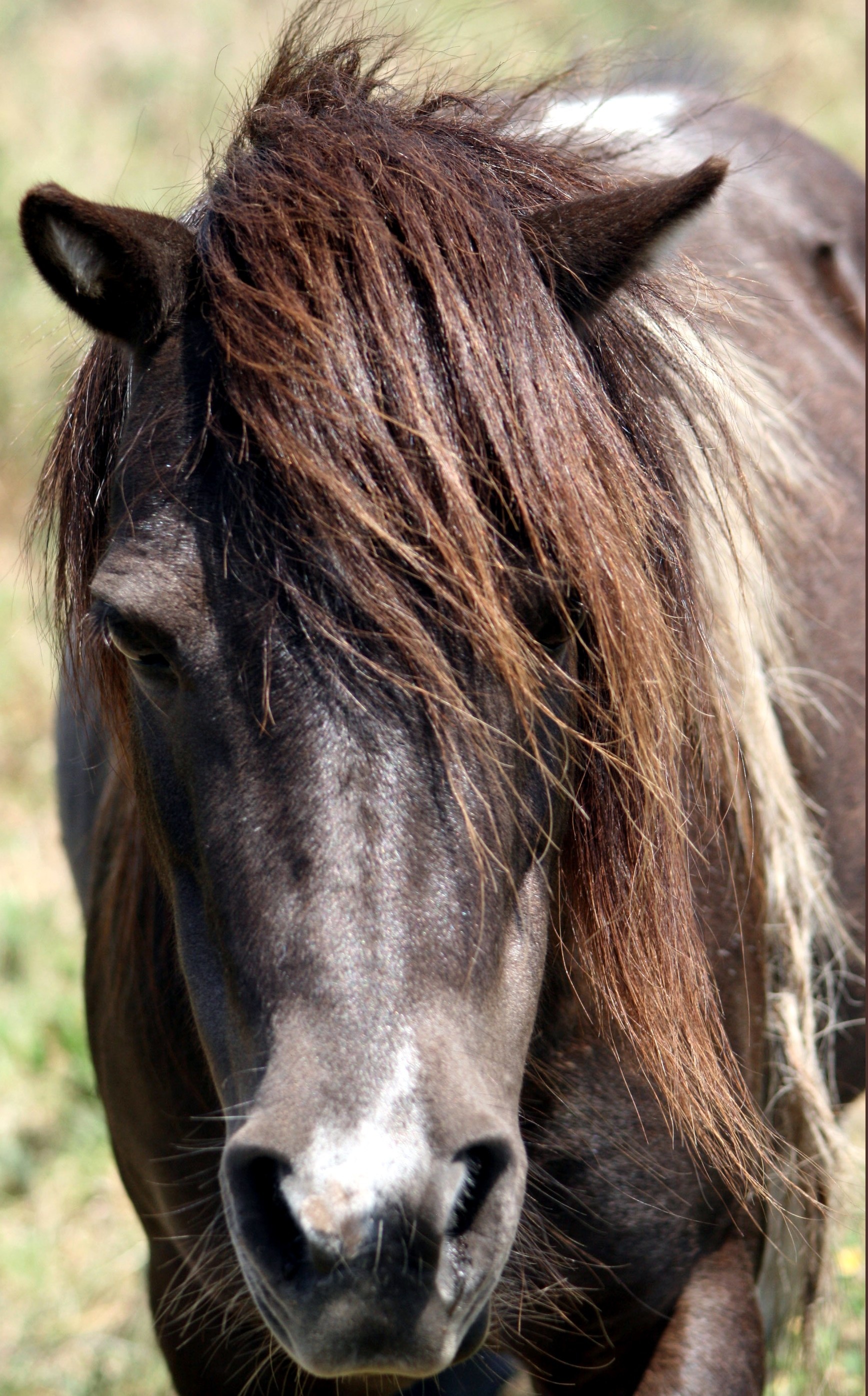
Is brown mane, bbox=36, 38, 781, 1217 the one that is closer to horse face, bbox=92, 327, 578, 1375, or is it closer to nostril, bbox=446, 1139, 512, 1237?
horse face, bbox=92, 327, 578, 1375

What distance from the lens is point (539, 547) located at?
128 centimetres

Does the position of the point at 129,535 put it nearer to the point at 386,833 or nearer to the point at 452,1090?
the point at 386,833

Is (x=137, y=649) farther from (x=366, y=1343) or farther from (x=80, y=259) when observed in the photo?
(x=366, y=1343)

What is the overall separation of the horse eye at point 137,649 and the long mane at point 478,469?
7.2 inches

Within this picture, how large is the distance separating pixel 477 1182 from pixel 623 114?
2251 mm

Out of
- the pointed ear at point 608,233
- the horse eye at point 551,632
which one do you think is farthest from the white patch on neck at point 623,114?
the horse eye at point 551,632

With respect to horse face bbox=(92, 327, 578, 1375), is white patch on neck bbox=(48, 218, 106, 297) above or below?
above

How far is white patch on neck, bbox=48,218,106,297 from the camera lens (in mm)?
1374

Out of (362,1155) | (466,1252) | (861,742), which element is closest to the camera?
(362,1155)

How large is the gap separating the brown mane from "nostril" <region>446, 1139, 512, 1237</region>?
0.37 m

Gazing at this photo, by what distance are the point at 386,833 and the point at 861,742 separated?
5.13ft

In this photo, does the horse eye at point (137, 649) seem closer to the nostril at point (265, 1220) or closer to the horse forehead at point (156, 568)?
the horse forehead at point (156, 568)

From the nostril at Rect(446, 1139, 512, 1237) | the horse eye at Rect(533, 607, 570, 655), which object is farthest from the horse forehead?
the nostril at Rect(446, 1139, 512, 1237)

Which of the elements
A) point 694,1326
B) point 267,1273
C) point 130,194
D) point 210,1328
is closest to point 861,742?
point 694,1326
